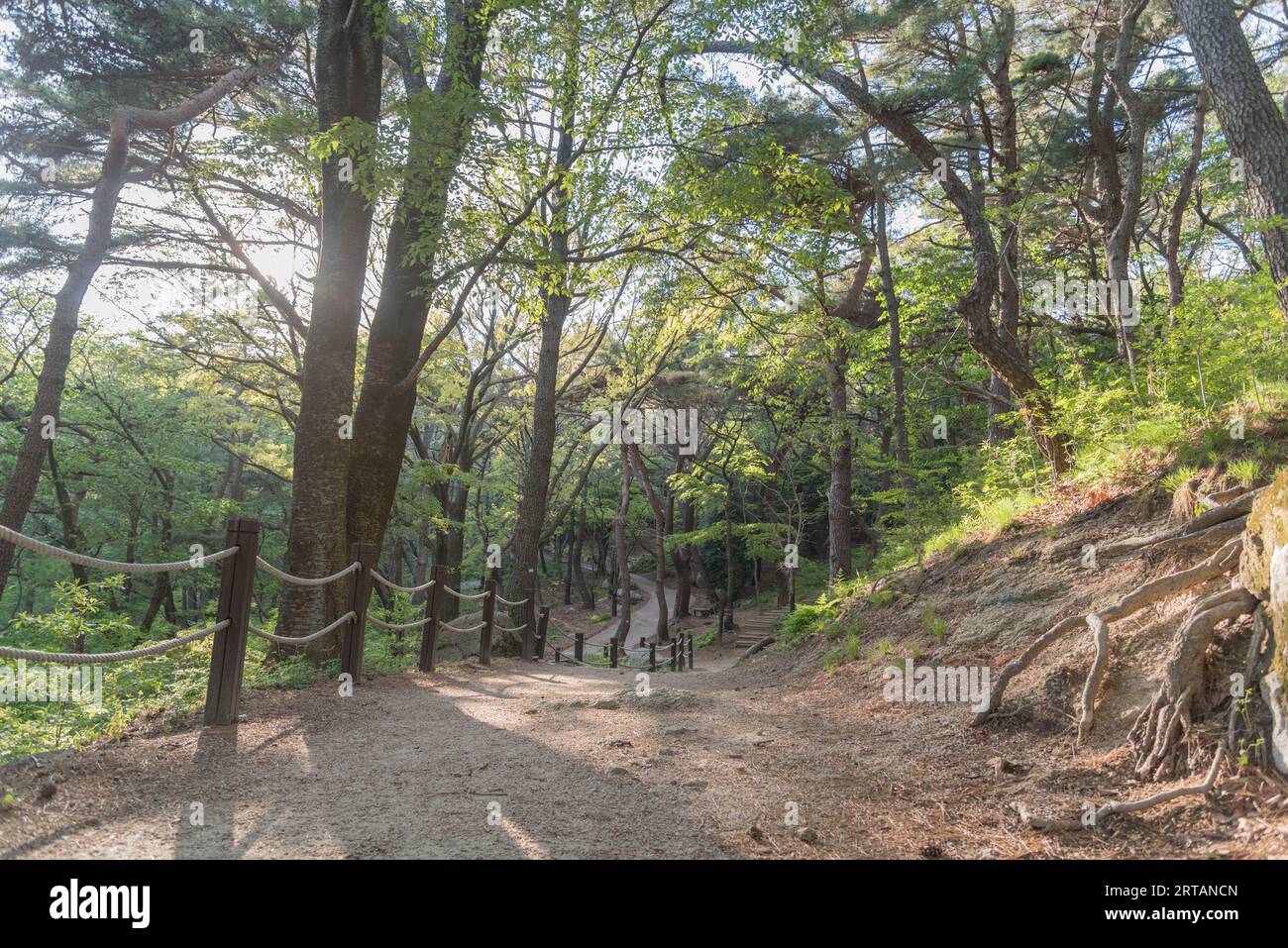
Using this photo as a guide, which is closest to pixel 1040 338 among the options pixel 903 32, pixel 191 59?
pixel 903 32

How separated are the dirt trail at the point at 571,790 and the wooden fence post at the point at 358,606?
108 centimetres

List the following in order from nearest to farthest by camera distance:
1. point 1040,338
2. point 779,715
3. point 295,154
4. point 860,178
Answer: point 779,715 < point 295,154 < point 860,178 < point 1040,338

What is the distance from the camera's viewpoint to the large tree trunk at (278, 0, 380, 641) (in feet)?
22.4

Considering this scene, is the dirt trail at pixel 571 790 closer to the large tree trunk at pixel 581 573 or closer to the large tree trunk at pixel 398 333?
the large tree trunk at pixel 398 333

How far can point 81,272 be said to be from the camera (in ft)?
31.3

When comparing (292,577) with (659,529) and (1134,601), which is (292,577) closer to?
(1134,601)

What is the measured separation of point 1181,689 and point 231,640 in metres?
5.32

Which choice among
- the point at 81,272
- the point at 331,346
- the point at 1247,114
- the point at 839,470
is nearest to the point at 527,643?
the point at 331,346

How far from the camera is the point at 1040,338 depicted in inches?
650

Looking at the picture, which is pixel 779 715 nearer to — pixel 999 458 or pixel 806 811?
pixel 806 811

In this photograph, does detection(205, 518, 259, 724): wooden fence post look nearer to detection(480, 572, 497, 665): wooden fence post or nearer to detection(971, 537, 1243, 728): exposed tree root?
detection(971, 537, 1243, 728): exposed tree root

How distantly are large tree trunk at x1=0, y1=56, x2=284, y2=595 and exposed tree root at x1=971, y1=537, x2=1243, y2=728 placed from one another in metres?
11.0

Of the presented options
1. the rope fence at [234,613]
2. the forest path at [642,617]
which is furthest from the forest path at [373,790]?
the forest path at [642,617]
